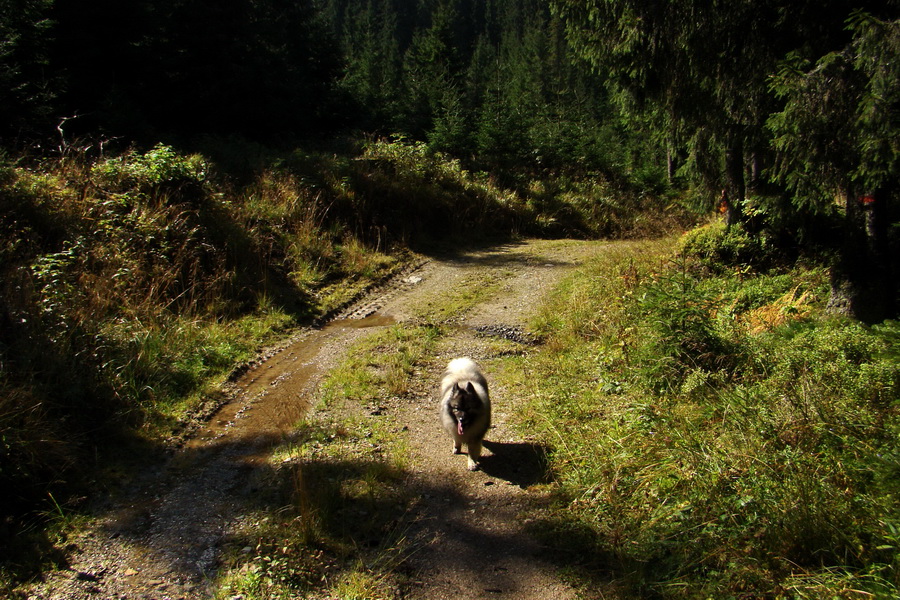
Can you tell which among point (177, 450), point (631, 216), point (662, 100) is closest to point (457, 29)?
point (631, 216)

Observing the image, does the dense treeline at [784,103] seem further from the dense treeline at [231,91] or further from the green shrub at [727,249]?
the dense treeline at [231,91]

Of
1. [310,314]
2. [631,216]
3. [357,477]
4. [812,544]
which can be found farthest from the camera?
[631,216]

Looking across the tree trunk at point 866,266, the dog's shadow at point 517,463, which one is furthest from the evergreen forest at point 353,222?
the dog's shadow at point 517,463

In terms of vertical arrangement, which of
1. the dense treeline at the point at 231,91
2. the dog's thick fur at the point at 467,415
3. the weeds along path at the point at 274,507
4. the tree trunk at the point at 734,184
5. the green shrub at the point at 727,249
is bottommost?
the weeds along path at the point at 274,507

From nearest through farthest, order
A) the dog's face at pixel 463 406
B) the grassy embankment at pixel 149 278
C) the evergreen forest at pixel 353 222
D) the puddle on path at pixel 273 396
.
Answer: the evergreen forest at pixel 353 222
the grassy embankment at pixel 149 278
the dog's face at pixel 463 406
the puddle on path at pixel 273 396

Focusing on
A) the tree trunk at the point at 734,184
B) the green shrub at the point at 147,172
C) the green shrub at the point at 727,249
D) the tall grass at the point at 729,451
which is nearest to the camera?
the tall grass at the point at 729,451

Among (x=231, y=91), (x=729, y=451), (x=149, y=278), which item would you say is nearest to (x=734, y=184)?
(x=729, y=451)

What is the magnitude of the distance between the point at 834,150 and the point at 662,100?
392 cm

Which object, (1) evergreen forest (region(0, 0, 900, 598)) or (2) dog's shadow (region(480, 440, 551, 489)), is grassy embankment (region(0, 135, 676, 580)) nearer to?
(1) evergreen forest (region(0, 0, 900, 598))

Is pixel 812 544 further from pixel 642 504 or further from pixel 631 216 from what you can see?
pixel 631 216

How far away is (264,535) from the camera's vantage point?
4.09m

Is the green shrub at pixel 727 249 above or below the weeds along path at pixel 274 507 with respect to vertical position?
above

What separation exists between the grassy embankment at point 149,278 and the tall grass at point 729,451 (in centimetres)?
408

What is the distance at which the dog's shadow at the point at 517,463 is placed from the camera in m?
4.84
